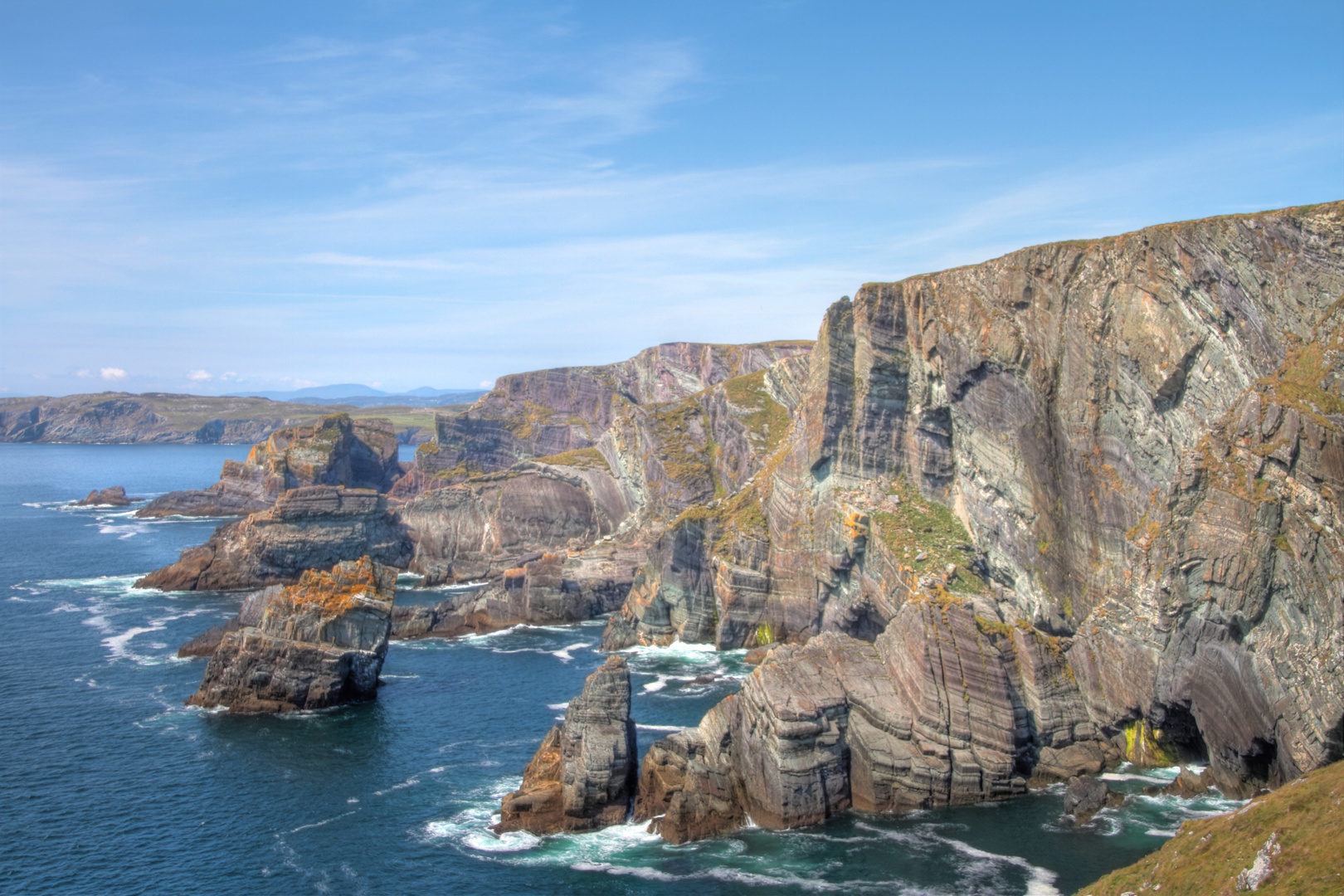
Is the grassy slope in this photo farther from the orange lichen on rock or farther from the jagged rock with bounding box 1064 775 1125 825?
the orange lichen on rock

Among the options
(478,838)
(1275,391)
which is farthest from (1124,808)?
(478,838)

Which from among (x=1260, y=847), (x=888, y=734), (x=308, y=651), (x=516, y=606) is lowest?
(x=516, y=606)

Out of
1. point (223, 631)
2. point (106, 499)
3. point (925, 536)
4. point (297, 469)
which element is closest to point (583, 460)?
point (297, 469)

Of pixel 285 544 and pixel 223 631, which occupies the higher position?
pixel 285 544

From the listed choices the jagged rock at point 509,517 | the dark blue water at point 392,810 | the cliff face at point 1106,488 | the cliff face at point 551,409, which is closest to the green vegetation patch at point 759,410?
the jagged rock at point 509,517

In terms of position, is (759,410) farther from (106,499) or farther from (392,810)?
(106,499)

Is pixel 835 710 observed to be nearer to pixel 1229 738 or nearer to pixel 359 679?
pixel 1229 738

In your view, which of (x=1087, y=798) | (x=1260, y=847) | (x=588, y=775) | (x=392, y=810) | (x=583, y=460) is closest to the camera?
(x=1260, y=847)
